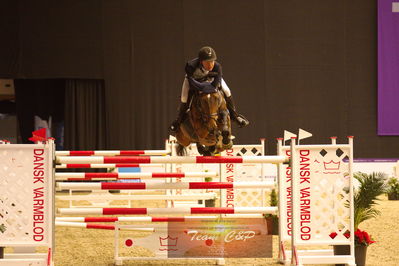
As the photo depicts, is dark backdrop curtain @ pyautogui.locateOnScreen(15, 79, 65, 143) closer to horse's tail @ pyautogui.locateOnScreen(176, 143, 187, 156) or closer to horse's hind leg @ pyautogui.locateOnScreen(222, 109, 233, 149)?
horse's tail @ pyautogui.locateOnScreen(176, 143, 187, 156)

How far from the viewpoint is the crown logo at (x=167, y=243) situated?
400 cm

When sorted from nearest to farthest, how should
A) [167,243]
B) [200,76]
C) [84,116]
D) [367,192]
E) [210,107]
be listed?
[210,107] → [200,76] → [167,243] → [367,192] → [84,116]

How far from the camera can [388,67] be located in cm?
1103

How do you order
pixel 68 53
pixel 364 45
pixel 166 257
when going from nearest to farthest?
pixel 166 257 → pixel 68 53 → pixel 364 45

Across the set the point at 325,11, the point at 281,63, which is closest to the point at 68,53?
the point at 281,63

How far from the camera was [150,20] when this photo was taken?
10.6 meters

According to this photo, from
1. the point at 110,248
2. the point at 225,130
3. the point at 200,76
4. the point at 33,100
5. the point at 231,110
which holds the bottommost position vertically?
the point at 110,248

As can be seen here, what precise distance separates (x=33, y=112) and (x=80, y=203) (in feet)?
8.81

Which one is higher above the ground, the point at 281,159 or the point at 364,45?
the point at 364,45

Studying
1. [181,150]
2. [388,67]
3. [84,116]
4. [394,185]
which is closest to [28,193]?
[181,150]

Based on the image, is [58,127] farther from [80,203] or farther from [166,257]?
[166,257]

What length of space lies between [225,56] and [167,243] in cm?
715

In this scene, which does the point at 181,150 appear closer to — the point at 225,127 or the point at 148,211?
the point at 225,127

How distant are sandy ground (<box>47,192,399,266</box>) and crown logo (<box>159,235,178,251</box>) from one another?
1.01 ft
